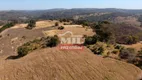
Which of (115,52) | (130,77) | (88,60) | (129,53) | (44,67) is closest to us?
(130,77)

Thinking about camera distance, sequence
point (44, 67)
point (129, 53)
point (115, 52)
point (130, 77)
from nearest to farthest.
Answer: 1. point (130, 77)
2. point (44, 67)
3. point (129, 53)
4. point (115, 52)

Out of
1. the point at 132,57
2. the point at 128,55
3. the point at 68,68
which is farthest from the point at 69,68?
the point at 132,57

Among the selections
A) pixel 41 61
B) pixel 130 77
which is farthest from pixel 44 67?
pixel 130 77

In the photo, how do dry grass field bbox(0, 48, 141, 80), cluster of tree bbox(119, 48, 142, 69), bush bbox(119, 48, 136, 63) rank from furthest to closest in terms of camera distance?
1. bush bbox(119, 48, 136, 63)
2. cluster of tree bbox(119, 48, 142, 69)
3. dry grass field bbox(0, 48, 141, 80)

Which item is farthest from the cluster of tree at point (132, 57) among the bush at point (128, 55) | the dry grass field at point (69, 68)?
the dry grass field at point (69, 68)

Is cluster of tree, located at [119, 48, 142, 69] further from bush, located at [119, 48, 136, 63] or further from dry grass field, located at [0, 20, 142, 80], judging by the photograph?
dry grass field, located at [0, 20, 142, 80]

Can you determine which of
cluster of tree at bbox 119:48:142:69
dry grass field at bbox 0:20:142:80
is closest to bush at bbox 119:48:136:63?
cluster of tree at bbox 119:48:142:69

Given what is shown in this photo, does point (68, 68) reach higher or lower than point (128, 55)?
lower

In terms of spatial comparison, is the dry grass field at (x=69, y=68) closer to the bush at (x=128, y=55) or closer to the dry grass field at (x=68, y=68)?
the dry grass field at (x=68, y=68)

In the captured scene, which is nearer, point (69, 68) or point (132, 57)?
point (69, 68)

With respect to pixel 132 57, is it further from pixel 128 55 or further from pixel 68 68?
pixel 68 68

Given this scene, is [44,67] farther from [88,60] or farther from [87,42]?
[87,42]
